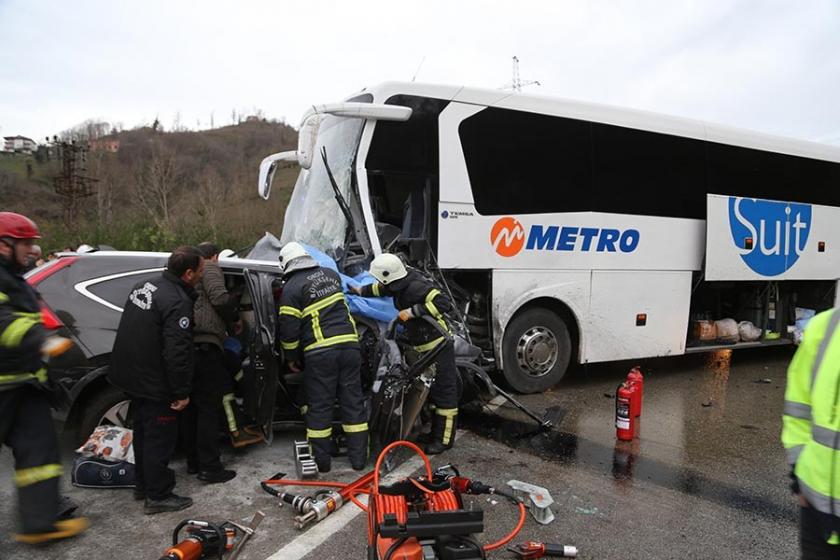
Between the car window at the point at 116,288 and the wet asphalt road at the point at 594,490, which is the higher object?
the car window at the point at 116,288

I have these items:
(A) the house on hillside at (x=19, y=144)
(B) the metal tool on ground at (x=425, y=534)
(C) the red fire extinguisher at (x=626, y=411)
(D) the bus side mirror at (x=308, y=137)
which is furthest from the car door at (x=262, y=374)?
(A) the house on hillside at (x=19, y=144)

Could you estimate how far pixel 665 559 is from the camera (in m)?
3.03

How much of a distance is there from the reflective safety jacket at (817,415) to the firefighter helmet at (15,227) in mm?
3451

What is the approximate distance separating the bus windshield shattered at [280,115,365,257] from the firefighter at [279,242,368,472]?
129cm

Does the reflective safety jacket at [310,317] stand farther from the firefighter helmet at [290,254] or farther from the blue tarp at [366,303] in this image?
the blue tarp at [366,303]

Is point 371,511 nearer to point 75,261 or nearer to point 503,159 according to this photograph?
point 75,261

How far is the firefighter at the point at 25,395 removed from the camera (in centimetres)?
283

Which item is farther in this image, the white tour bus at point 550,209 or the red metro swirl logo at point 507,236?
the red metro swirl logo at point 507,236

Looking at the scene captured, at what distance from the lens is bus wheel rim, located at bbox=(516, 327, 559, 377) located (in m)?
6.15

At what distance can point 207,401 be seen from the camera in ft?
12.9

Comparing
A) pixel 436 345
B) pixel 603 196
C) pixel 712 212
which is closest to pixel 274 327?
pixel 436 345

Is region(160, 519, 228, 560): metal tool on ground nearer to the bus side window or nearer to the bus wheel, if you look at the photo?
the bus wheel

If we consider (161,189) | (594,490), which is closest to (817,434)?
(594,490)

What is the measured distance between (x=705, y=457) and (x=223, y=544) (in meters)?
3.77
